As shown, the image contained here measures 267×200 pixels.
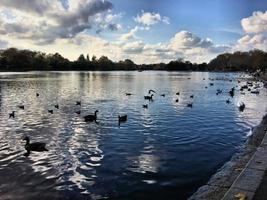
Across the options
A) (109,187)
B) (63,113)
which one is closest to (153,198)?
(109,187)

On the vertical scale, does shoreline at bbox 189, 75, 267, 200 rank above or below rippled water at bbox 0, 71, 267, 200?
above

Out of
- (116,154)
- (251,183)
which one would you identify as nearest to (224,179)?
(251,183)

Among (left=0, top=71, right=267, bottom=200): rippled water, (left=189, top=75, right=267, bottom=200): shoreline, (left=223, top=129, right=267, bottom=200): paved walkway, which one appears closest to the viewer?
(left=223, top=129, right=267, bottom=200): paved walkway

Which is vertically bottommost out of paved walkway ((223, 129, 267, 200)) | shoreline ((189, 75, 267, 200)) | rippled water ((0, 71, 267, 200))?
rippled water ((0, 71, 267, 200))

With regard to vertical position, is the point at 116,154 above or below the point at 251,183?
below

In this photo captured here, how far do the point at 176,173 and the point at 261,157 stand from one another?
3.49 meters

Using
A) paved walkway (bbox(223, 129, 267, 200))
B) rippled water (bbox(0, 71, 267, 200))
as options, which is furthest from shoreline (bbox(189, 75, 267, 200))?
rippled water (bbox(0, 71, 267, 200))

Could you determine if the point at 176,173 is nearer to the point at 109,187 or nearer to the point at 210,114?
the point at 109,187

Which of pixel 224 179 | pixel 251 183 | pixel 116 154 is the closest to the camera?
pixel 251 183

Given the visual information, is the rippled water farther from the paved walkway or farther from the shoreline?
the paved walkway

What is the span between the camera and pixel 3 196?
12.9m

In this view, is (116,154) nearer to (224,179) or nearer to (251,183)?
(224,179)

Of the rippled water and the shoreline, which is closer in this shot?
the shoreline

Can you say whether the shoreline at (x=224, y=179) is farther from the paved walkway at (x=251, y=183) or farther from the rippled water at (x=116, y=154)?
the rippled water at (x=116, y=154)
